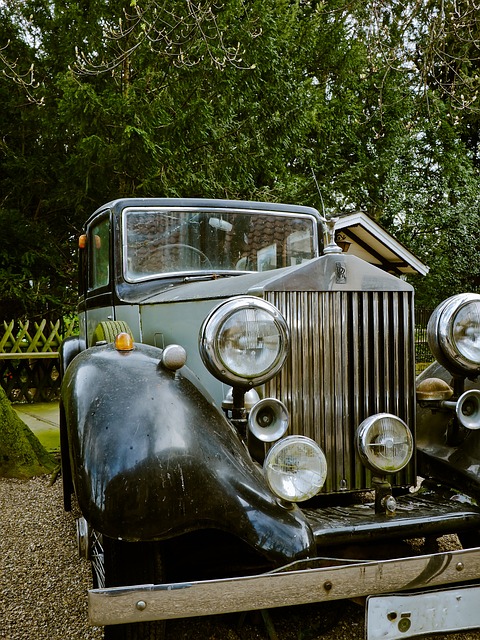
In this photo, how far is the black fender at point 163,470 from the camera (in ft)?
5.99

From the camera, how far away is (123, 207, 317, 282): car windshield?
3.53 meters

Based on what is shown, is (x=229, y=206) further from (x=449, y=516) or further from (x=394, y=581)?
(x=394, y=581)

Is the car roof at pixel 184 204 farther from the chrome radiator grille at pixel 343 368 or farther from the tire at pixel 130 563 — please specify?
the tire at pixel 130 563

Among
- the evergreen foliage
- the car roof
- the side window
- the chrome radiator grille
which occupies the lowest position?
the chrome radiator grille

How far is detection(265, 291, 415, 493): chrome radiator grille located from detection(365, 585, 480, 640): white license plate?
0.66 meters

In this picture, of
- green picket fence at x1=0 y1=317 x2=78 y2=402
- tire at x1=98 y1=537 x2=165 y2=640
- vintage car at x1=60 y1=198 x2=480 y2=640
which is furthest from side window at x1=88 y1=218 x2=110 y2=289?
green picket fence at x1=0 y1=317 x2=78 y2=402

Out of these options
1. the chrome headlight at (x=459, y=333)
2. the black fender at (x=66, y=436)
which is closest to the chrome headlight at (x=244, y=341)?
the chrome headlight at (x=459, y=333)

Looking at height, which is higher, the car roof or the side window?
the car roof

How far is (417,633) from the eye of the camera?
1.86 m

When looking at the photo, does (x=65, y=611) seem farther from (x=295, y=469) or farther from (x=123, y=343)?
(x=295, y=469)

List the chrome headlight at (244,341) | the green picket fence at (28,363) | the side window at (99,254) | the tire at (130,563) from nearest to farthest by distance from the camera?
the tire at (130,563) < the chrome headlight at (244,341) < the side window at (99,254) < the green picket fence at (28,363)

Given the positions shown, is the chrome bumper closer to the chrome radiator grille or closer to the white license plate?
the white license plate

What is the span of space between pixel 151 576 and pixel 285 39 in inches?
439

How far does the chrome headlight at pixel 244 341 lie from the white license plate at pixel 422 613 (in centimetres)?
83
